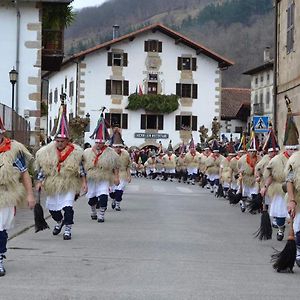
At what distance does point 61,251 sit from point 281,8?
1940 cm

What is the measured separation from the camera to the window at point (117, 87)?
63906 mm

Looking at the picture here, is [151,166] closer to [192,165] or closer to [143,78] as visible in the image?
[192,165]

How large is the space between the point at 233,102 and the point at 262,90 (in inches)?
371

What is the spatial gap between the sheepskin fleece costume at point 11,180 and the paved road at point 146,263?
0.88 m

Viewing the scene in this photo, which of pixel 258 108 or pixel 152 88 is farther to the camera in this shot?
pixel 258 108

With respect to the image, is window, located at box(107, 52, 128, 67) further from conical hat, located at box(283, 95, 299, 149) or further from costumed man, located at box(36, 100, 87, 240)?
conical hat, located at box(283, 95, 299, 149)

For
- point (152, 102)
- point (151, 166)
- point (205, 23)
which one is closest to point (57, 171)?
point (151, 166)

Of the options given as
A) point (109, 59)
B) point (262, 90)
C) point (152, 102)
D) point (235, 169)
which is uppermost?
point (109, 59)

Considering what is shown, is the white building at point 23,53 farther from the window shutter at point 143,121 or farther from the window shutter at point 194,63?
the window shutter at point 194,63

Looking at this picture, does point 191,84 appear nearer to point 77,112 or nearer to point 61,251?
point 77,112

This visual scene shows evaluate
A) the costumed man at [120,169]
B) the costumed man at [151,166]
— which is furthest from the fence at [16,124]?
the costumed man at [151,166]

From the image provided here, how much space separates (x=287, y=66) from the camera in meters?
27.2

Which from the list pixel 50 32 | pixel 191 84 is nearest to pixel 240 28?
pixel 191 84

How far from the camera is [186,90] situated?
65188 mm
